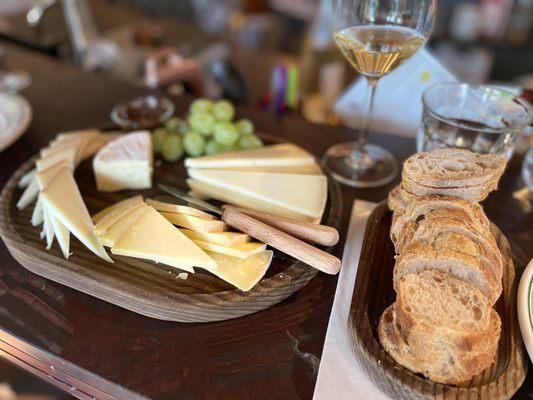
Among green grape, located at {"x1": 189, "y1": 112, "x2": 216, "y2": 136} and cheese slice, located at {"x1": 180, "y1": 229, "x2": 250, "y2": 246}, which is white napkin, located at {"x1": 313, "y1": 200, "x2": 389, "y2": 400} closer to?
cheese slice, located at {"x1": 180, "y1": 229, "x2": 250, "y2": 246}

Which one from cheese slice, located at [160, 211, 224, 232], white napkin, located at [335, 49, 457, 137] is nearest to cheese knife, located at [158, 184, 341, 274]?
cheese slice, located at [160, 211, 224, 232]

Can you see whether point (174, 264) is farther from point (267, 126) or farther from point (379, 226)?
point (267, 126)

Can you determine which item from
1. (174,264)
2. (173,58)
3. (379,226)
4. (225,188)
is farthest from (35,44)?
(379,226)

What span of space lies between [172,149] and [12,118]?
40 centimetres

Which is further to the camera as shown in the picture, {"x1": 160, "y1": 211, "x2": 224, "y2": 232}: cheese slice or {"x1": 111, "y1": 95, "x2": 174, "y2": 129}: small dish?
{"x1": 111, "y1": 95, "x2": 174, "y2": 129}: small dish

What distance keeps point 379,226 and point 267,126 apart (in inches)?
17.3

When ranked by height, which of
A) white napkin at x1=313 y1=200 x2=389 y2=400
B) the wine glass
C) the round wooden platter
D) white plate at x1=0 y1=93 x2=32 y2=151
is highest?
the wine glass

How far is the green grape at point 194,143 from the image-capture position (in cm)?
90

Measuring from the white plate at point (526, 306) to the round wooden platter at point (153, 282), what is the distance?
26cm

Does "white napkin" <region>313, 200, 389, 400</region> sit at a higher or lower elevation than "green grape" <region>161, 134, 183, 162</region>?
lower

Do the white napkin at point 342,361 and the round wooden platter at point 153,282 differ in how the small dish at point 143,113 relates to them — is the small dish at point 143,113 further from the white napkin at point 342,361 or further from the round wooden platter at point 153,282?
the white napkin at point 342,361

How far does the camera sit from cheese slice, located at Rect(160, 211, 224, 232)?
671 millimetres

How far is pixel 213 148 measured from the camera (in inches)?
35.6

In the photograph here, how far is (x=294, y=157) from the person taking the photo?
843 millimetres
